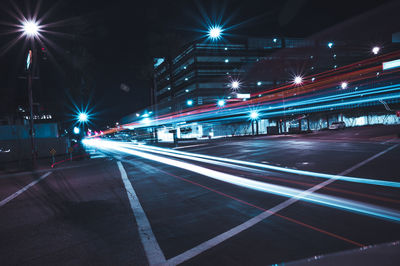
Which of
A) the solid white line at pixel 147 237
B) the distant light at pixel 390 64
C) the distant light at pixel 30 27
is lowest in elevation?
the solid white line at pixel 147 237

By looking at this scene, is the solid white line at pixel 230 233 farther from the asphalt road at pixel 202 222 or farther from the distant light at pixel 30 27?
the distant light at pixel 30 27

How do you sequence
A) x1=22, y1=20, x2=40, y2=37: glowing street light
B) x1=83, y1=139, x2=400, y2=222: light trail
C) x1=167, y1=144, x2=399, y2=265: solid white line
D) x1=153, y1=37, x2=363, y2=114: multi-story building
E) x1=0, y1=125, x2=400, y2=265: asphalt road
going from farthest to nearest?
1. x1=153, y1=37, x2=363, y2=114: multi-story building
2. x1=22, y1=20, x2=40, y2=37: glowing street light
3. x1=83, y1=139, x2=400, y2=222: light trail
4. x1=0, y1=125, x2=400, y2=265: asphalt road
5. x1=167, y1=144, x2=399, y2=265: solid white line

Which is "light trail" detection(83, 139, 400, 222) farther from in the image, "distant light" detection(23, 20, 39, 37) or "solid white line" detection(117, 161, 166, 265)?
"distant light" detection(23, 20, 39, 37)

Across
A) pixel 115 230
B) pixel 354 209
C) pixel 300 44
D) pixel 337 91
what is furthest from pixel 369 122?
pixel 115 230

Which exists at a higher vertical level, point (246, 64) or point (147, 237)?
point (246, 64)

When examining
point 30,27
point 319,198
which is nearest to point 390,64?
point 319,198

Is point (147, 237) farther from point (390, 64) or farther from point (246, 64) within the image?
point (246, 64)

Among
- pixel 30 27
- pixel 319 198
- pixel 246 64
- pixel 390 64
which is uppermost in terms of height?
pixel 246 64

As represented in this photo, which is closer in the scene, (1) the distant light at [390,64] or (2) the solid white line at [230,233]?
(2) the solid white line at [230,233]

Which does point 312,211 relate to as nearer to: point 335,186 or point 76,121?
point 335,186

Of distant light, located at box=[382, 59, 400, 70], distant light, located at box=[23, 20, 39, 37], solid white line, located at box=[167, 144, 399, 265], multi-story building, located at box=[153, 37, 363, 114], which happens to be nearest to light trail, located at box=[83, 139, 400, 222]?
solid white line, located at box=[167, 144, 399, 265]

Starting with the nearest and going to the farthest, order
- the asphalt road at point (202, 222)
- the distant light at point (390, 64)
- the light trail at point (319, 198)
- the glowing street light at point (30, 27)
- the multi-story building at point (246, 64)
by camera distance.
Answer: the asphalt road at point (202, 222)
the light trail at point (319, 198)
the glowing street light at point (30, 27)
the distant light at point (390, 64)
the multi-story building at point (246, 64)

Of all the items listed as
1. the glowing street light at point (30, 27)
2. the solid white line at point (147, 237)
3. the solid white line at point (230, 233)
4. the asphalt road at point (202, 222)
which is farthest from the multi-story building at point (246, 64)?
the solid white line at point (230, 233)

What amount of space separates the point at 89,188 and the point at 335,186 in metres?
9.22
